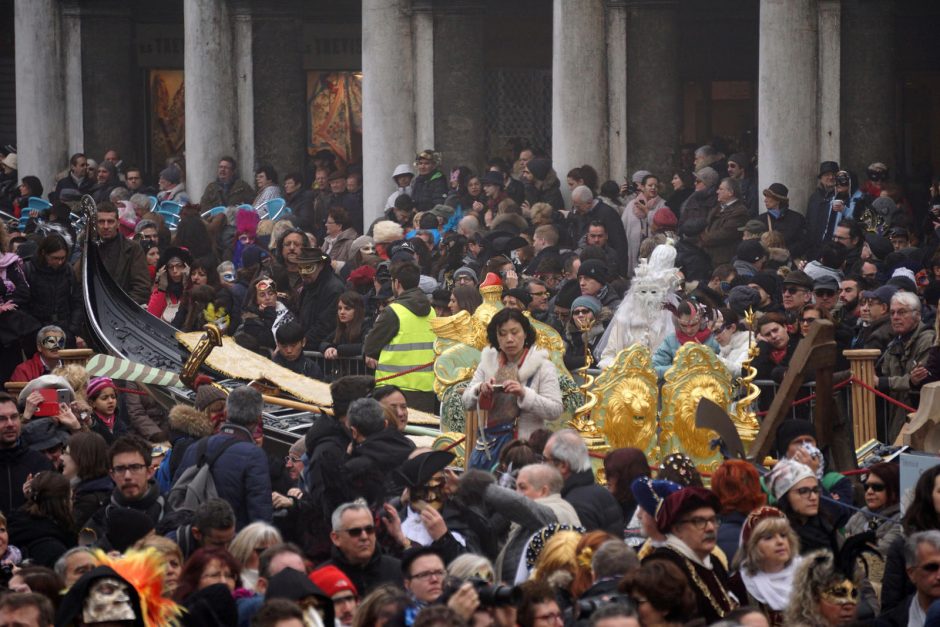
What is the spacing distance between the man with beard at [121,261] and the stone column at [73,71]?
36.4ft

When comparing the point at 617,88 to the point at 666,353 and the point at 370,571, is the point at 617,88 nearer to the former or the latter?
the point at 666,353

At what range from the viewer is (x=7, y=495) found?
11.2m

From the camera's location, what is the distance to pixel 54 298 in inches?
679

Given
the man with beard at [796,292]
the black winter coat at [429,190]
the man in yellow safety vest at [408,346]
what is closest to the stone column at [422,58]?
the black winter coat at [429,190]

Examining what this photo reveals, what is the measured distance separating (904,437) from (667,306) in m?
1.68

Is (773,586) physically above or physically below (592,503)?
below

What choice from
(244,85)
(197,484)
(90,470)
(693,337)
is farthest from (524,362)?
(244,85)

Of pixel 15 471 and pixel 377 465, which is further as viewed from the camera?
pixel 15 471

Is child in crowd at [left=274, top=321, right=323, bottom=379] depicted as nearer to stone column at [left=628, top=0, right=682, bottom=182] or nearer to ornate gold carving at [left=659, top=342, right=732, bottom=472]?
ornate gold carving at [left=659, top=342, right=732, bottom=472]

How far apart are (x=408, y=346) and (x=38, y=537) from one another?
18.2 ft

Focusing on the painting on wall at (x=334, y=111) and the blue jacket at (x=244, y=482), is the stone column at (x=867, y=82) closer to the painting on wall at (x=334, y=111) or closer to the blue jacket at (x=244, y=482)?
the painting on wall at (x=334, y=111)

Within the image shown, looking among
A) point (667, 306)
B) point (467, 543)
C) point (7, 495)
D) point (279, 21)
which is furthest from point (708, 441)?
point (279, 21)

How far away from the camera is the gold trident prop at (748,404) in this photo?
12.6 metres

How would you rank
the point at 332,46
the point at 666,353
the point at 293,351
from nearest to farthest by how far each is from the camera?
the point at 666,353
the point at 293,351
the point at 332,46
